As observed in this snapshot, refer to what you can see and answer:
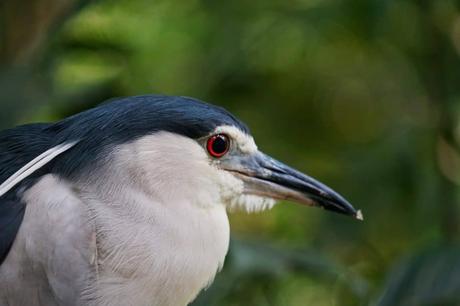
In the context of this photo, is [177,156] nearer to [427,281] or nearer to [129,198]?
[129,198]

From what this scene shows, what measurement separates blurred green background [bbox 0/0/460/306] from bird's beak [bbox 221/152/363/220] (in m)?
0.46

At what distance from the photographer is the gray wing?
2.50 metres

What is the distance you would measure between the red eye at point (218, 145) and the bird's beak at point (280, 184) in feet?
0.19

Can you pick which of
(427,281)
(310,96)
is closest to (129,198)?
(427,281)

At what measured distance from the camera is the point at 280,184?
284 cm

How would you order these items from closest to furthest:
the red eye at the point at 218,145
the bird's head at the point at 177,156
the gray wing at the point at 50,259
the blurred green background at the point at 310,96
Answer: the gray wing at the point at 50,259
the bird's head at the point at 177,156
the red eye at the point at 218,145
the blurred green background at the point at 310,96

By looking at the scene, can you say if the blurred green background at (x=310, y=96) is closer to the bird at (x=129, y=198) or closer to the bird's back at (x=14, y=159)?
the bird at (x=129, y=198)

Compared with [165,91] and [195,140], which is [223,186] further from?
[165,91]

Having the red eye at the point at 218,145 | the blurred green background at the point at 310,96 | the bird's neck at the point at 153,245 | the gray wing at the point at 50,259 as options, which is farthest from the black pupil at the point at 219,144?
the blurred green background at the point at 310,96

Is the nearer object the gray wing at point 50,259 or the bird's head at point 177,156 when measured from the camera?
the gray wing at point 50,259

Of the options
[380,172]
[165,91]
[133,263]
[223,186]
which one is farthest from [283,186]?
[165,91]

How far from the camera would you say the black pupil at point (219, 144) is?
276cm

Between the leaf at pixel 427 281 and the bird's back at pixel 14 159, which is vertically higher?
the bird's back at pixel 14 159

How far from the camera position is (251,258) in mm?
3328
